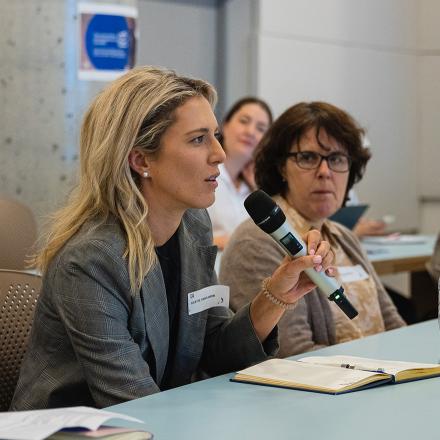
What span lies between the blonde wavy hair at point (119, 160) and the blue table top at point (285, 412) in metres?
0.33

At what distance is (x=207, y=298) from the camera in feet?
6.96

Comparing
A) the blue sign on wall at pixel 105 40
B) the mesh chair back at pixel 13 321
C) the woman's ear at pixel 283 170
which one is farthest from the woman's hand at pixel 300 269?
the blue sign on wall at pixel 105 40

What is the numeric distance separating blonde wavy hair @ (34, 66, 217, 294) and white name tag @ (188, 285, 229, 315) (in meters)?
0.18

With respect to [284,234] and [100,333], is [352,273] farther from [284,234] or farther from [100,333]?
[100,333]

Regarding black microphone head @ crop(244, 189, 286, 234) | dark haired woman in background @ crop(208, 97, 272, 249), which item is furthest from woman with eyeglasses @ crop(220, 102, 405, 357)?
dark haired woman in background @ crop(208, 97, 272, 249)

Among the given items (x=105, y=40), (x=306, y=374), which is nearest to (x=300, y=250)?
(x=306, y=374)

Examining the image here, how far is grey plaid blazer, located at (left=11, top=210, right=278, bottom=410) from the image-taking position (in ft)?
5.82

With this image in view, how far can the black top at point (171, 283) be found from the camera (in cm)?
206

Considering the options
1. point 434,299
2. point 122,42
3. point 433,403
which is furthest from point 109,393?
point 434,299

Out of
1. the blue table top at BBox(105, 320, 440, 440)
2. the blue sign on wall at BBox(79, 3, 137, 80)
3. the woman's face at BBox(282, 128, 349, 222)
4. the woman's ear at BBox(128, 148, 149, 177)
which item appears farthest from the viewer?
the blue sign on wall at BBox(79, 3, 137, 80)

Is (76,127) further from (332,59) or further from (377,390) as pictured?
(377,390)

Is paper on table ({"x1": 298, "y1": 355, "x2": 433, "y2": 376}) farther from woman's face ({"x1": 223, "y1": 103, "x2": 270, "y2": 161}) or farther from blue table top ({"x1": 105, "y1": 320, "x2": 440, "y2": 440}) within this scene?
woman's face ({"x1": 223, "y1": 103, "x2": 270, "y2": 161})

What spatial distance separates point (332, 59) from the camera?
6516 millimetres

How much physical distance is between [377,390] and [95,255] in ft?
2.11
